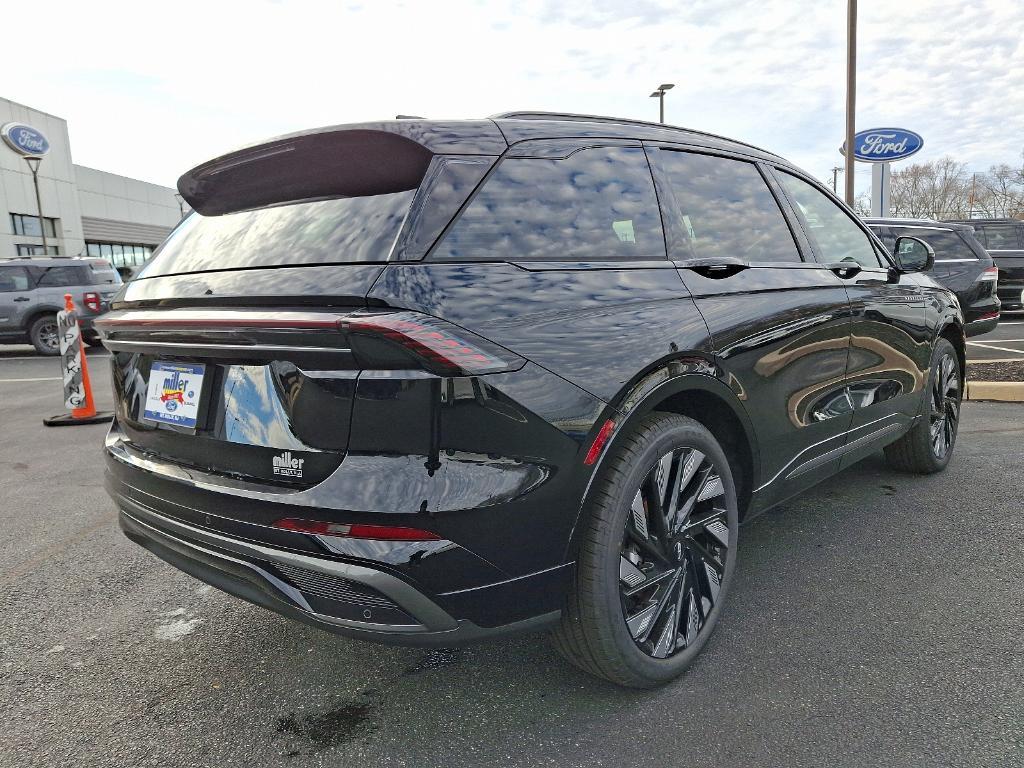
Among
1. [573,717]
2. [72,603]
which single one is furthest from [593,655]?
[72,603]

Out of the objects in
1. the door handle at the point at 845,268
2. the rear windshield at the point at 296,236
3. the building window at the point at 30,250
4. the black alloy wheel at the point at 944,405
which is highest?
the building window at the point at 30,250

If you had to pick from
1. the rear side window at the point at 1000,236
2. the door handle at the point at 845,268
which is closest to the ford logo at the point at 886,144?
the rear side window at the point at 1000,236

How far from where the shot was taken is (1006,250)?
13.4 m

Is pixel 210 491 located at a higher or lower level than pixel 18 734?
higher

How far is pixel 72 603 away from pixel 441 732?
1.83 m

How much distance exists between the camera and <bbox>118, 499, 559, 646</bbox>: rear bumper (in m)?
1.73

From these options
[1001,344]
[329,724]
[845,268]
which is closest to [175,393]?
[329,724]

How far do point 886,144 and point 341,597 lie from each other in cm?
2156

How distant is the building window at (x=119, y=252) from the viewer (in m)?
45.7

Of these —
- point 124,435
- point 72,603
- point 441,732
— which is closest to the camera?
point 441,732

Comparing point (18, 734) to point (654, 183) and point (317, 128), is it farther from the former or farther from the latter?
point (654, 183)

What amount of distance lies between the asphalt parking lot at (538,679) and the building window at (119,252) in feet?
158

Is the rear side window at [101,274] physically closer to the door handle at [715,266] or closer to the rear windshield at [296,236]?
the rear windshield at [296,236]

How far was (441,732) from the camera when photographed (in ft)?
6.73
